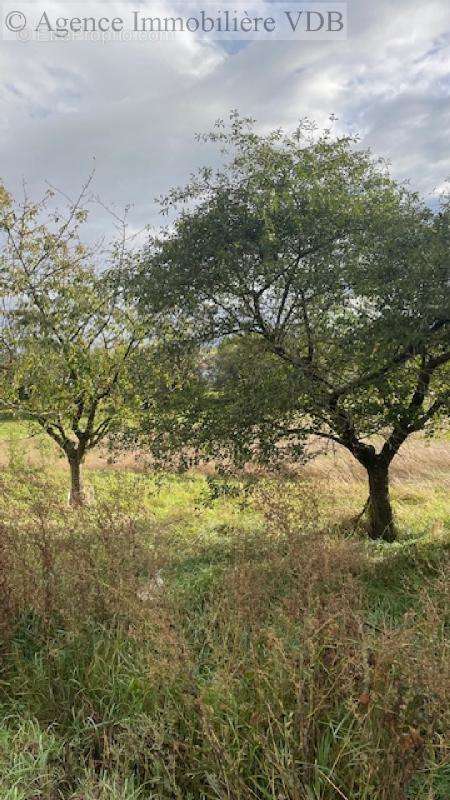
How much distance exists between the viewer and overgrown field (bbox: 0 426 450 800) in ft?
11.6

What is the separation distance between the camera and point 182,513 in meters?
15.0

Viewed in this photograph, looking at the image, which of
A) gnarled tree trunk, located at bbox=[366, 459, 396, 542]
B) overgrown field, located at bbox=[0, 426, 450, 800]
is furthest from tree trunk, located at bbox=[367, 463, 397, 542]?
overgrown field, located at bbox=[0, 426, 450, 800]

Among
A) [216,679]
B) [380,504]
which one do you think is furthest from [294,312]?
[216,679]

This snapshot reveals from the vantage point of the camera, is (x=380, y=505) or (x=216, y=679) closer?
(x=216, y=679)

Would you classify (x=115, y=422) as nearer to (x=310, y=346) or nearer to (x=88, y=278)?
(x=88, y=278)

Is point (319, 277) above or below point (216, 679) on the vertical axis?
above

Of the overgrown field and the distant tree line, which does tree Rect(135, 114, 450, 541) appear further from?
the overgrown field

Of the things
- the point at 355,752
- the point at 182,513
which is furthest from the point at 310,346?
the point at 355,752

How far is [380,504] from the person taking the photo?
41.1 ft

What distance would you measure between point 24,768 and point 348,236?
29.8 ft

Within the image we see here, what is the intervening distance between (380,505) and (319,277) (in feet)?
19.4

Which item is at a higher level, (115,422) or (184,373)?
(184,373)

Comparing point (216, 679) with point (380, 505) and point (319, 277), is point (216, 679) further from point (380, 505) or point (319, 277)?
point (380, 505)

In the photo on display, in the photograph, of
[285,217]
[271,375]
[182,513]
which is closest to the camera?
[285,217]
